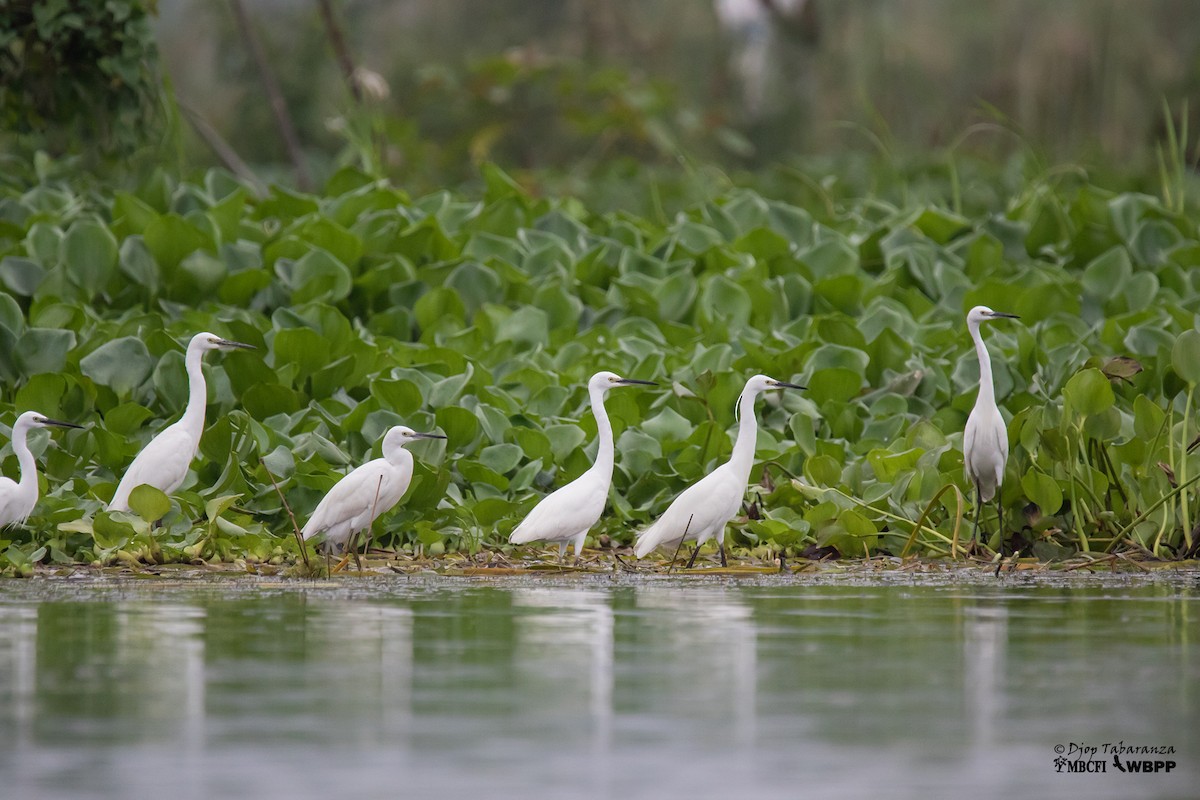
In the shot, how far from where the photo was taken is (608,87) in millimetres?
21188

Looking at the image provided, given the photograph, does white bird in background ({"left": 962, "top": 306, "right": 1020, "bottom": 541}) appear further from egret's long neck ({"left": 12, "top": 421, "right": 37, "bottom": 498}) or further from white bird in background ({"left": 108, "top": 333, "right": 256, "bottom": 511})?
egret's long neck ({"left": 12, "top": 421, "right": 37, "bottom": 498})

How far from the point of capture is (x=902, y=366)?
975 cm

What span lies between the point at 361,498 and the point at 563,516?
2.57ft

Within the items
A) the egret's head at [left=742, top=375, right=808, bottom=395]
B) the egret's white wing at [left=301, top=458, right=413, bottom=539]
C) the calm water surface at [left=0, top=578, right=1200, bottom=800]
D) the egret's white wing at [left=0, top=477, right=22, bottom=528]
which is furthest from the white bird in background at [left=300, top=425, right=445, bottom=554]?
the egret's head at [left=742, top=375, right=808, bottom=395]

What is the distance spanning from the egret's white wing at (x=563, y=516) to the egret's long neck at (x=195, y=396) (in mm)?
1553

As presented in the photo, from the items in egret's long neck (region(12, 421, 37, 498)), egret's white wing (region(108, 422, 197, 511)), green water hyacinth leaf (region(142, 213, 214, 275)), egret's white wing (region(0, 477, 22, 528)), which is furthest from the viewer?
green water hyacinth leaf (region(142, 213, 214, 275))

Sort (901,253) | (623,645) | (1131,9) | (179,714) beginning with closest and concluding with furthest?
(179,714) → (623,645) → (901,253) → (1131,9)

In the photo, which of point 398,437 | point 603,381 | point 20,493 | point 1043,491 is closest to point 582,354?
point 603,381

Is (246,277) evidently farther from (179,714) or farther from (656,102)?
(656,102)

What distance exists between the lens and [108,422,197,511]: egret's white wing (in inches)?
313

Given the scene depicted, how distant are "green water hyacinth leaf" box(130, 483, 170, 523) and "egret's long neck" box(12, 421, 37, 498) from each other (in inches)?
15.1

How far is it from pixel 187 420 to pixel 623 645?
354 cm

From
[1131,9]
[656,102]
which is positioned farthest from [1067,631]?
[656,102]

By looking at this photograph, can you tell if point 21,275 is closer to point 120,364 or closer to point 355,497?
point 120,364
